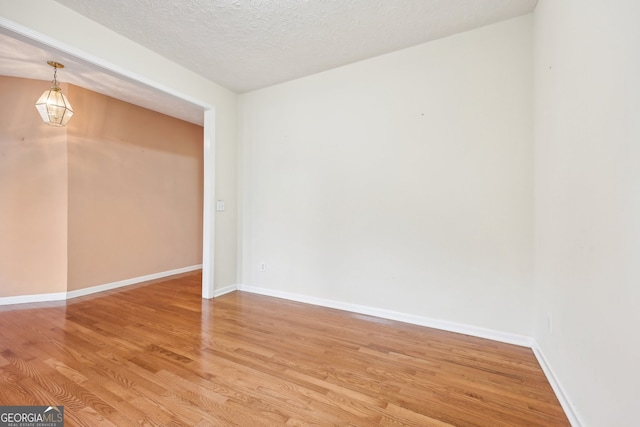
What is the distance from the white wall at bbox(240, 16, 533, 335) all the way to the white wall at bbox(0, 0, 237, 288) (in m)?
0.40

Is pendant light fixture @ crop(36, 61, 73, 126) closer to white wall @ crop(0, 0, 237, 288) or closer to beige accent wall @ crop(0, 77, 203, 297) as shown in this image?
beige accent wall @ crop(0, 77, 203, 297)

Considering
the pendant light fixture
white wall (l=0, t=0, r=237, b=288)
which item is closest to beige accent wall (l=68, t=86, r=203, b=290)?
the pendant light fixture

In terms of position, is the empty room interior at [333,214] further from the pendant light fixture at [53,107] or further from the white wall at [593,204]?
the pendant light fixture at [53,107]

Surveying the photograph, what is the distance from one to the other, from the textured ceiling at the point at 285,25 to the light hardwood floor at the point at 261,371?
2.73 meters

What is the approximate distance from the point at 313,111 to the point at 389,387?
111 inches

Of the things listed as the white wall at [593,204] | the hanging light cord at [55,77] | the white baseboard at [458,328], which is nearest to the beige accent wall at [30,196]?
the hanging light cord at [55,77]

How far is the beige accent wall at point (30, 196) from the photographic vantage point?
296cm

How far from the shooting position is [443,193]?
2430mm

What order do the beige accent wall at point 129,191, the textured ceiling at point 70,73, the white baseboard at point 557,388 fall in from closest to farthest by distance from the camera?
the white baseboard at point 557,388 → the textured ceiling at point 70,73 → the beige accent wall at point 129,191

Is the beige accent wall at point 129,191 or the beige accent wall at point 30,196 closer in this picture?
the beige accent wall at point 30,196

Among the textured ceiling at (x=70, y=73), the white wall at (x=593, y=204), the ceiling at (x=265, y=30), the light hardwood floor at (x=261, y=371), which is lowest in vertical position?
the light hardwood floor at (x=261, y=371)

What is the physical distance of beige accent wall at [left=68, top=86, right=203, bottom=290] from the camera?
10.9ft

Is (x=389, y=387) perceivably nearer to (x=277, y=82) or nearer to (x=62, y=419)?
(x=62, y=419)

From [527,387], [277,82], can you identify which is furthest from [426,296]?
[277,82]
